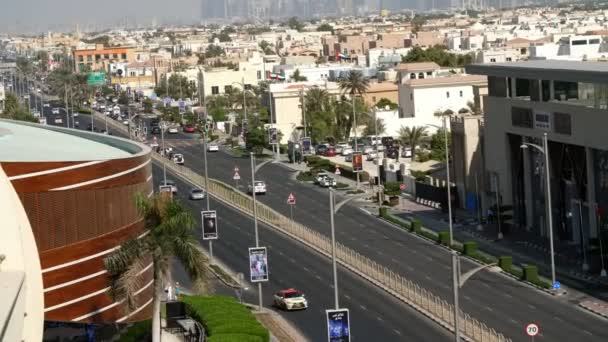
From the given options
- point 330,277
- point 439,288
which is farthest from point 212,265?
point 439,288

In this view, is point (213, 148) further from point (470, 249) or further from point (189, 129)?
point (470, 249)

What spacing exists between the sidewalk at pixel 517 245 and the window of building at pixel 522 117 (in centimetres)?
531

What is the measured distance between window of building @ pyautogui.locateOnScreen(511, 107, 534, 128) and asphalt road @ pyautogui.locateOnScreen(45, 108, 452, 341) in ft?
40.8

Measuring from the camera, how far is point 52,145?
177 feet

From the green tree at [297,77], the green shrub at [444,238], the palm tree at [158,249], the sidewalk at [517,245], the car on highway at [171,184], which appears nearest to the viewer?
the palm tree at [158,249]

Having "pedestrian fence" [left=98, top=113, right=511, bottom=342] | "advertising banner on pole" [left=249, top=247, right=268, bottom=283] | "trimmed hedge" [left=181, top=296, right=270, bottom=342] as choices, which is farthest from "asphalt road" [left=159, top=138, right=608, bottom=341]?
"trimmed hedge" [left=181, top=296, right=270, bottom=342]

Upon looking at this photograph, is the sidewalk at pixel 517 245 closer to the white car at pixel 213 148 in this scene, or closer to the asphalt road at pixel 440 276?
the asphalt road at pixel 440 276

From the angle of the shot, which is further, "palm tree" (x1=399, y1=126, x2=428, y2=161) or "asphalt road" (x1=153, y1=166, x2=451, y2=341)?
"palm tree" (x1=399, y1=126, x2=428, y2=161)

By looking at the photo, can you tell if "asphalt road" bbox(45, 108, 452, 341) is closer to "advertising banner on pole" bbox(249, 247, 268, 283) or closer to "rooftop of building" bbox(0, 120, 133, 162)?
"advertising banner on pole" bbox(249, 247, 268, 283)

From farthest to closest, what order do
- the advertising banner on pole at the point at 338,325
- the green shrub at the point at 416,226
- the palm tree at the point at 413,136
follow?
the palm tree at the point at 413,136
the green shrub at the point at 416,226
the advertising banner on pole at the point at 338,325

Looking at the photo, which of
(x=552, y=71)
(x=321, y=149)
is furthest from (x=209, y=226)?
(x=321, y=149)

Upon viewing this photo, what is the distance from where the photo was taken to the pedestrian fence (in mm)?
49469

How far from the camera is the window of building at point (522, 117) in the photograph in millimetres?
71750

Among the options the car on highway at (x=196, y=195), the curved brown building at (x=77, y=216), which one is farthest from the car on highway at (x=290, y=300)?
the car on highway at (x=196, y=195)
